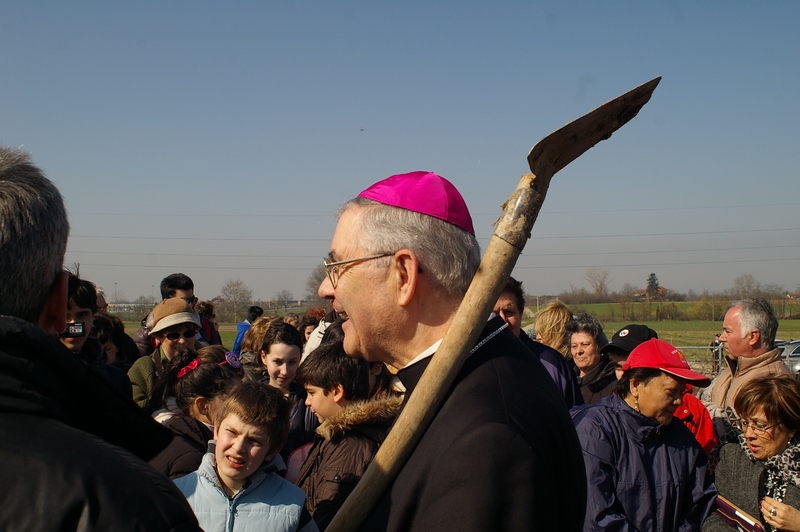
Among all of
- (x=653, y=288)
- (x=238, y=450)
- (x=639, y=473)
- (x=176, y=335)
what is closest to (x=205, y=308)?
(x=176, y=335)

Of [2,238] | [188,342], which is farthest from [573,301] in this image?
[2,238]

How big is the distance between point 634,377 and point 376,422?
1718 millimetres

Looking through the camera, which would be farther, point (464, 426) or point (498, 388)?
point (498, 388)

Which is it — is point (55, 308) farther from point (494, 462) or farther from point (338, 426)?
point (338, 426)

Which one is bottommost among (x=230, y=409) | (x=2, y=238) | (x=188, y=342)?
(x=188, y=342)

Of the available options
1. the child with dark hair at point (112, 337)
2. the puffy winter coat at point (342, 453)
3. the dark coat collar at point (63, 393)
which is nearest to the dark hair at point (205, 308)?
the child with dark hair at point (112, 337)

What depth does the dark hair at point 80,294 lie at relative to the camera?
4969mm

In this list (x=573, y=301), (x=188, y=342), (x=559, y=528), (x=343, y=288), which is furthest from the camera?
(x=573, y=301)

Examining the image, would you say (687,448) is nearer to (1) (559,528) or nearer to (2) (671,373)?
(2) (671,373)

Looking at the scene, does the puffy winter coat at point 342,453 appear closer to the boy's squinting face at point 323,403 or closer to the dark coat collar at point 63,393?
the boy's squinting face at point 323,403

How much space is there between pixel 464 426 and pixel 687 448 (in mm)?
2940

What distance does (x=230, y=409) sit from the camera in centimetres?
318

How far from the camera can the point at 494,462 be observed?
146cm

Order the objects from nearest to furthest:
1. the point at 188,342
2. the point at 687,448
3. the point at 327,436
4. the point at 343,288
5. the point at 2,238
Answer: the point at 2,238 < the point at 343,288 < the point at 327,436 < the point at 687,448 < the point at 188,342
